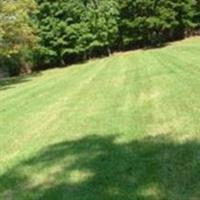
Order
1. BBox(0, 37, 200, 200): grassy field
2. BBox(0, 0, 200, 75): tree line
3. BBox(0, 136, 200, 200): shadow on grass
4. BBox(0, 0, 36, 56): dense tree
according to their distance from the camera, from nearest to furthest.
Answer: BBox(0, 136, 200, 200): shadow on grass → BBox(0, 37, 200, 200): grassy field → BBox(0, 0, 36, 56): dense tree → BBox(0, 0, 200, 75): tree line

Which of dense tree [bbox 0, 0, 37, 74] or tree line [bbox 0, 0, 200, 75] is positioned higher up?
dense tree [bbox 0, 0, 37, 74]

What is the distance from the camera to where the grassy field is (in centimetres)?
750

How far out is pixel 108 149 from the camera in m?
9.75

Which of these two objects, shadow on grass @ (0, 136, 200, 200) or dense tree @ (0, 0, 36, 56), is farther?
dense tree @ (0, 0, 36, 56)

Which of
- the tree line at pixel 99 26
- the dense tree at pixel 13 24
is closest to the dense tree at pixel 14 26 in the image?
the dense tree at pixel 13 24

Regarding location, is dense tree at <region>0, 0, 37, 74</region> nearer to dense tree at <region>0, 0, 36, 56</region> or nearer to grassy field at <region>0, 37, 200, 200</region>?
dense tree at <region>0, 0, 36, 56</region>

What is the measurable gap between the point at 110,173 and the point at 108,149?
159 centimetres

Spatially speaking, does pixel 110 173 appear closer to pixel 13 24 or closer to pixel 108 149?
pixel 108 149

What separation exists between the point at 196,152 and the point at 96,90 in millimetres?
12137

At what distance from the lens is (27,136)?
12547 millimetres

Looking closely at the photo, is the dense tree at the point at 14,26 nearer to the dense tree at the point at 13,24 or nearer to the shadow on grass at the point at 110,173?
the dense tree at the point at 13,24

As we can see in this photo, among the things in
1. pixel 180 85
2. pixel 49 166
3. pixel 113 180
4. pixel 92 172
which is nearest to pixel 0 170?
pixel 49 166

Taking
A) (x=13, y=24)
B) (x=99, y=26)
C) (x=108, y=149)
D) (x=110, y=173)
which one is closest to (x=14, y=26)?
(x=13, y=24)

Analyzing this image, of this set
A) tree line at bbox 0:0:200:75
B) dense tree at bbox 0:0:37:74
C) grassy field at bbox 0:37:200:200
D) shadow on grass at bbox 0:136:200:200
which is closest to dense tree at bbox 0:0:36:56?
dense tree at bbox 0:0:37:74
